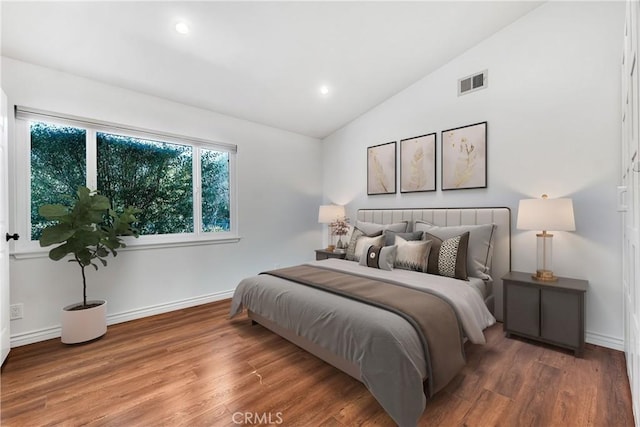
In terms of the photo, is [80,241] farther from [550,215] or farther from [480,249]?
[550,215]

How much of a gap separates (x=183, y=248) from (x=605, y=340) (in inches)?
173

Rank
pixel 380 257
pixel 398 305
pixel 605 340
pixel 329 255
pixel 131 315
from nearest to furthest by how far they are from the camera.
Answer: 1. pixel 398 305
2. pixel 605 340
3. pixel 380 257
4. pixel 131 315
5. pixel 329 255

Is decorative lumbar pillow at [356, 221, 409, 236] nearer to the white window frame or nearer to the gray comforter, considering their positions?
the gray comforter

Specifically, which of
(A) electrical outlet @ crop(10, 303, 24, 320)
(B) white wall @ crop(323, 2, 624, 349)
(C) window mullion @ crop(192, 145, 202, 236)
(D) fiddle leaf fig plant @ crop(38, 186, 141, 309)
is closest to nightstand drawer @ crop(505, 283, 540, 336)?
(B) white wall @ crop(323, 2, 624, 349)

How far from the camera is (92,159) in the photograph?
2898 millimetres

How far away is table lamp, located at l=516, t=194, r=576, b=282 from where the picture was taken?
235 centimetres

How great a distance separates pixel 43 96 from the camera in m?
2.62

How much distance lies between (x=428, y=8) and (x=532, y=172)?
1888 millimetres

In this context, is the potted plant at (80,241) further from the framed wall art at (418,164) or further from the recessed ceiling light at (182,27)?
the framed wall art at (418,164)

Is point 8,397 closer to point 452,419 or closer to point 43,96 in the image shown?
point 43,96

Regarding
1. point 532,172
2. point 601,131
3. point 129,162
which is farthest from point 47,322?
point 601,131

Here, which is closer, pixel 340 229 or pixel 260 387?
pixel 260 387

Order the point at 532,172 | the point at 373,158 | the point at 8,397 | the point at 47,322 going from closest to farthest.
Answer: the point at 8,397
the point at 47,322
the point at 532,172
the point at 373,158

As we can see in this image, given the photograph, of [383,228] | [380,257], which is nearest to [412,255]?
[380,257]
